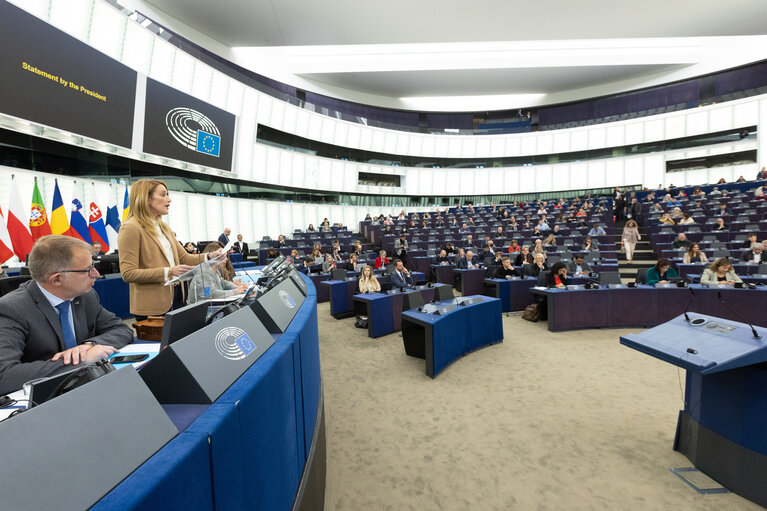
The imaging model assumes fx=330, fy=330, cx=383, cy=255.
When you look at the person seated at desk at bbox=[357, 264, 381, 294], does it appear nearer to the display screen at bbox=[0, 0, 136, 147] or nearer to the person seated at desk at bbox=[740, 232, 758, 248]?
the display screen at bbox=[0, 0, 136, 147]

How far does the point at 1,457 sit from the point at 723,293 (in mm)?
7759

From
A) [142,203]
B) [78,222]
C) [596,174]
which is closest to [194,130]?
[78,222]

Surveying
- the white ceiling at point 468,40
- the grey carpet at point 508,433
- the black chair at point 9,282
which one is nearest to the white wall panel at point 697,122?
the white ceiling at point 468,40

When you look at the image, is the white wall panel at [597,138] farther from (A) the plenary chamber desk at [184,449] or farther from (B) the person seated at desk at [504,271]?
(A) the plenary chamber desk at [184,449]

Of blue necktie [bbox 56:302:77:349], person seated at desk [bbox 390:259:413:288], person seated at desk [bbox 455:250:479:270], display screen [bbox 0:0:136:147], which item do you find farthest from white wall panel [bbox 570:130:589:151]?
blue necktie [bbox 56:302:77:349]

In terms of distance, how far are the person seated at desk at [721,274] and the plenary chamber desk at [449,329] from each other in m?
3.73

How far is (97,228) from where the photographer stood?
8531 mm

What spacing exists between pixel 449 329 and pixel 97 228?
941 cm

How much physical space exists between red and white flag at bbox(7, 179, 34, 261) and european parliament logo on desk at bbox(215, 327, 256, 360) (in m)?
8.26

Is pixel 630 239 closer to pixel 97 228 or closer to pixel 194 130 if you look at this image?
pixel 194 130

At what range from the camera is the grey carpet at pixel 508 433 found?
225 centimetres

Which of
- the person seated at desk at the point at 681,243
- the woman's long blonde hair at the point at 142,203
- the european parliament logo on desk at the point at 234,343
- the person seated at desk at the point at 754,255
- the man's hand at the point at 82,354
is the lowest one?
the man's hand at the point at 82,354

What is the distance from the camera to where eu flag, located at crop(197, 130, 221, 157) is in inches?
421

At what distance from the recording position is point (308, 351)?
2041 mm
